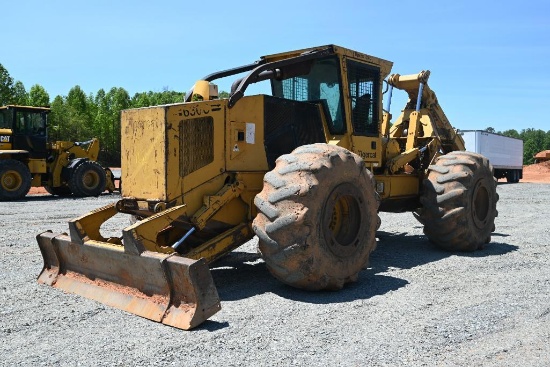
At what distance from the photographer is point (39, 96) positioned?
55781mm

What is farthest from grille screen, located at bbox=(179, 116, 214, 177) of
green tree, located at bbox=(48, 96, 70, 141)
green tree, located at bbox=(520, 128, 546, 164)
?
green tree, located at bbox=(520, 128, 546, 164)

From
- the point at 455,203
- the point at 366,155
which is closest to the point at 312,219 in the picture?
the point at 366,155

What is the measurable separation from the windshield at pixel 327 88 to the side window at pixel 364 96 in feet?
0.74

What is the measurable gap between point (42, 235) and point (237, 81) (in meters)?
2.99

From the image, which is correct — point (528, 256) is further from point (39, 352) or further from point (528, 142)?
point (528, 142)

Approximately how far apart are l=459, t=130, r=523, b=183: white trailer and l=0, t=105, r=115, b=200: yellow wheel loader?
21.1 m

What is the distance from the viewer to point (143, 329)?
4.71 meters

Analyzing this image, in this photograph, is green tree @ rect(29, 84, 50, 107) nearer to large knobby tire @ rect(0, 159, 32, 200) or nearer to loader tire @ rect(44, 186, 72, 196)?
loader tire @ rect(44, 186, 72, 196)

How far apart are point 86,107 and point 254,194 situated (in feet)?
201

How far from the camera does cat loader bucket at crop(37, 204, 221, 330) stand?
4.80 metres

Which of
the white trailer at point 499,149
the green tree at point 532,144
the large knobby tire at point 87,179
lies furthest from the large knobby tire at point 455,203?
the green tree at point 532,144

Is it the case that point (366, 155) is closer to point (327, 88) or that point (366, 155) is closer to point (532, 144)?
point (327, 88)

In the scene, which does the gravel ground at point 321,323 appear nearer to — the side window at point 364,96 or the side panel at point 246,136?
the side panel at point 246,136

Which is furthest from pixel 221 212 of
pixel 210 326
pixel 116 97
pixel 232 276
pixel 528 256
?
pixel 116 97
